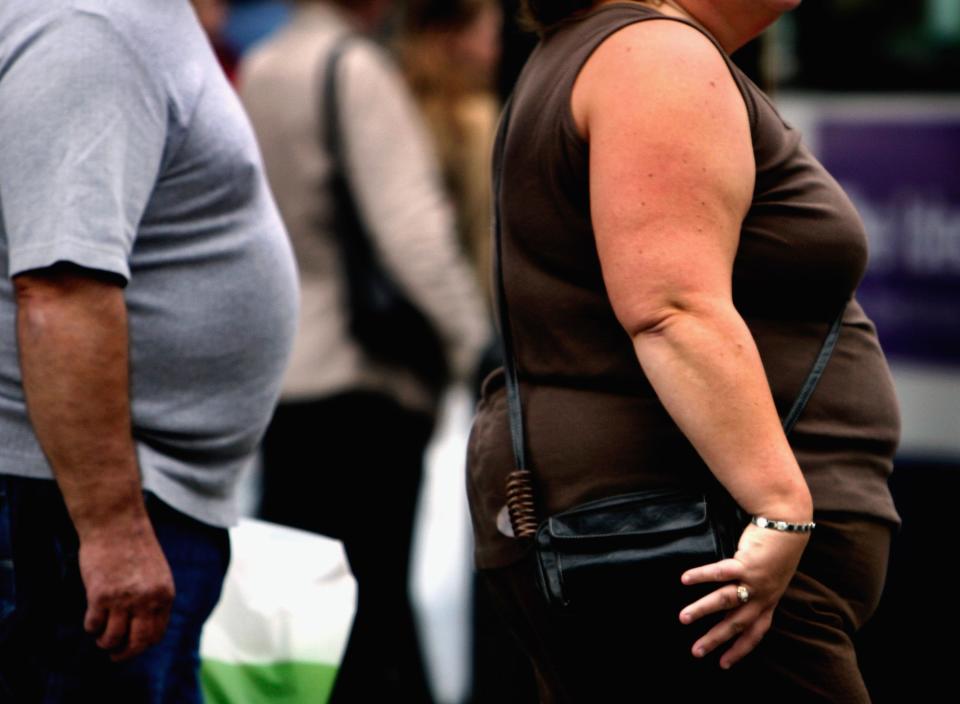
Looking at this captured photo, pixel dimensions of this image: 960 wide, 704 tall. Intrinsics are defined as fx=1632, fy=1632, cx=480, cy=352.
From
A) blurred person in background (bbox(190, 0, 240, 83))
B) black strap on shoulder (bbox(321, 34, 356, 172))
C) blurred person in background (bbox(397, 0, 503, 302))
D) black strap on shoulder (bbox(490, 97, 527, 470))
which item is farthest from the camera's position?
blurred person in background (bbox(190, 0, 240, 83))

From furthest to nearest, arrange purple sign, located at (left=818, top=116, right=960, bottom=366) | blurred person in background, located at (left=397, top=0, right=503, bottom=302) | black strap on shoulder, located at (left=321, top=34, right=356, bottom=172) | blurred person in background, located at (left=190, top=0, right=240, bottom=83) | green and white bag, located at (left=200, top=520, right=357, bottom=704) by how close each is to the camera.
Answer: blurred person in background, located at (left=190, top=0, right=240, bottom=83) < purple sign, located at (left=818, top=116, right=960, bottom=366) < blurred person in background, located at (left=397, top=0, right=503, bottom=302) < black strap on shoulder, located at (left=321, top=34, right=356, bottom=172) < green and white bag, located at (left=200, top=520, right=357, bottom=704)

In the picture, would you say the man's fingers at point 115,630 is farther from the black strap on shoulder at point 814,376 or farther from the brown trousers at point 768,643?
the black strap on shoulder at point 814,376

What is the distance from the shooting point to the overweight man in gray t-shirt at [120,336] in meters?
2.06

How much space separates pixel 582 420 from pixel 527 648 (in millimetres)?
365

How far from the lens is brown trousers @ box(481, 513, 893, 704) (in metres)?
2.00

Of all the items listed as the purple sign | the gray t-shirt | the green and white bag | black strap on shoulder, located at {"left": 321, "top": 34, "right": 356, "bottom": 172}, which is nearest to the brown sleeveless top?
the gray t-shirt

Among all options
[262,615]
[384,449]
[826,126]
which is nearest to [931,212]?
[826,126]

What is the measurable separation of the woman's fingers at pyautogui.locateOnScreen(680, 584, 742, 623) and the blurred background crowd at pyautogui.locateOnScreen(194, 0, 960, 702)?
272 cm

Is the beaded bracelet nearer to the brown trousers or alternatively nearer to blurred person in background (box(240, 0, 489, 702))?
the brown trousers

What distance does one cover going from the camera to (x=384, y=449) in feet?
13.2

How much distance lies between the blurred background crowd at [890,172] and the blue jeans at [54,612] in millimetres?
2352

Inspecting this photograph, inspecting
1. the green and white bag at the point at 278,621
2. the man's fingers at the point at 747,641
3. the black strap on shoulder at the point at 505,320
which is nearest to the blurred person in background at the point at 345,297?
the green and white bag at the point at 278,621

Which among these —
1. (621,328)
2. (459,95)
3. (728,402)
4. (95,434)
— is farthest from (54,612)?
(459,95)

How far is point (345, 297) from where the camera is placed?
3.99m
